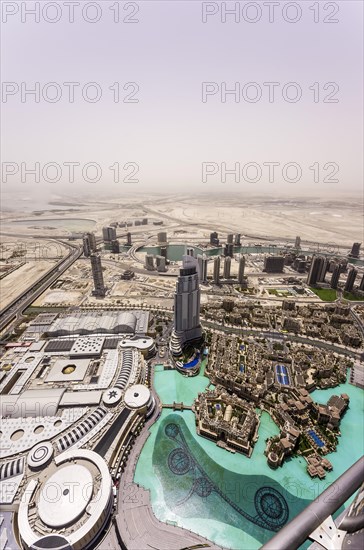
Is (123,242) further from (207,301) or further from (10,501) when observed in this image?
(10,501)

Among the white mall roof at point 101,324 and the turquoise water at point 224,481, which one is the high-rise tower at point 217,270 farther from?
the turquoise water at point 224,481

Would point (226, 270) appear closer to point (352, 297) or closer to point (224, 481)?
point (352, 297)

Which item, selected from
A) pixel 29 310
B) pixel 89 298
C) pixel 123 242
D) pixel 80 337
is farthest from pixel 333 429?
pixel 123 242

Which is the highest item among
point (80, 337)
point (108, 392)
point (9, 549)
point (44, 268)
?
point (44, 268)

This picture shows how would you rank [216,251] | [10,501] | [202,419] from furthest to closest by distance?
[216,251] < [202,419] < [10,501]

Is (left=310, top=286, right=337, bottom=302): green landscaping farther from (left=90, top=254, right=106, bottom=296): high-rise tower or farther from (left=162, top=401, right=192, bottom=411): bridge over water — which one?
(left=90, top=254, right=106, bottom=296): high-rise tower

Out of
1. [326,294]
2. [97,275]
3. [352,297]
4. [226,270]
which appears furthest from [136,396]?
[352,297]

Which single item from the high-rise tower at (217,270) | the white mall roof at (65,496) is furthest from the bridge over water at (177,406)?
the high-rise tower at (217,270)
